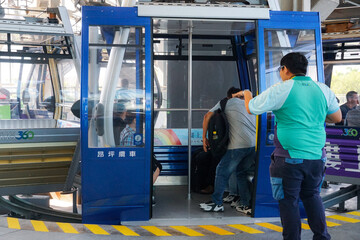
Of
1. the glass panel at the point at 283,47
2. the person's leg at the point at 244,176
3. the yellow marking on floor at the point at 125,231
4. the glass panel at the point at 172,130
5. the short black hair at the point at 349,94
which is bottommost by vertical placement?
the yellow marking on floor at the point at 125,231

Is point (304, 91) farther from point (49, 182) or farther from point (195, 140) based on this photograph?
point (49, 182)

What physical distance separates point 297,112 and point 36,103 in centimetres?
580

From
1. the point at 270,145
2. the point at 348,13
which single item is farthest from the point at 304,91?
the point at 348,13

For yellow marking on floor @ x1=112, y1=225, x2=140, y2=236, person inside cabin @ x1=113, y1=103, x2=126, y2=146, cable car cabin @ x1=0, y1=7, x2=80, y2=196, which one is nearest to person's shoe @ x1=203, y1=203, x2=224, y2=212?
yellow marking on floor @ x1=112, y1=225, x2=140, y2=236

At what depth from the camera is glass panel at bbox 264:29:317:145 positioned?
4.87 meters

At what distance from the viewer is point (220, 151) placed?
525cm

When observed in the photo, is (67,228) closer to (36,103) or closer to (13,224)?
(13,224)

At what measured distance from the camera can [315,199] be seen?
3281 mm

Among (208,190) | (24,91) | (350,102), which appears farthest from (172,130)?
(350,102)

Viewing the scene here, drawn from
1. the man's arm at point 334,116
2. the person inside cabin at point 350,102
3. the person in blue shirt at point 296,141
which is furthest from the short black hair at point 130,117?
the person inside cabin at point 350,102

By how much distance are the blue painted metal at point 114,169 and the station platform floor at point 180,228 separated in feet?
0.73

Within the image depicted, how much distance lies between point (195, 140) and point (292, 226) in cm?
387

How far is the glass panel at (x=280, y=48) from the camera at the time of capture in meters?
4.87

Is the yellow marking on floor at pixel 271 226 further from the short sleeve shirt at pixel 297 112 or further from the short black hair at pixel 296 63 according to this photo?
the short black hair at pixel 296 63
